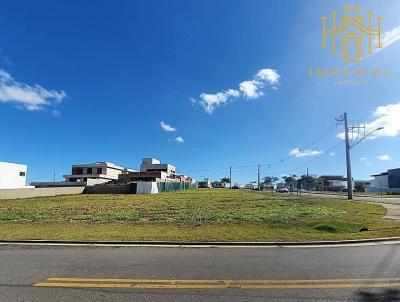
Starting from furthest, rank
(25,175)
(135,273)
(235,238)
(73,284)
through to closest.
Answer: (25,175) < (235,238) < (135,273) < (73,284)

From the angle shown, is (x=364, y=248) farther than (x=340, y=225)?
No

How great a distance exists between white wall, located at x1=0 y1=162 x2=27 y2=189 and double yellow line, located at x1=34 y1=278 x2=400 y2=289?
235ft

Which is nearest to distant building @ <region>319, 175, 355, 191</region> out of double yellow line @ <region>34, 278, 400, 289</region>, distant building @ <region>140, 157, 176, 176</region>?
distant building @ <region>140, 157, 176, 176</region>

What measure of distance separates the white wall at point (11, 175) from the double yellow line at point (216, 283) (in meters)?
71.8

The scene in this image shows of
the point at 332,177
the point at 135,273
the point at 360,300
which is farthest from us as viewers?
the point at 332,177

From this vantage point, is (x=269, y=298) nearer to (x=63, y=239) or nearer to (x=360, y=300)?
(x=360, y=300)

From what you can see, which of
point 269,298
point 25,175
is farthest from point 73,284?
point 25,175

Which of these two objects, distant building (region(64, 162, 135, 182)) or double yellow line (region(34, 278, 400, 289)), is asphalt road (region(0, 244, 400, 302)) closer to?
double yellow line (region(34, 278, 400, 289))

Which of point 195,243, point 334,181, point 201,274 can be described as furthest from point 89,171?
point 334,181

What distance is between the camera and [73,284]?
6.50m

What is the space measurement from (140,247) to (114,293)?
16.0 ft

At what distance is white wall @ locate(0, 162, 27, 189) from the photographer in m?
68.2

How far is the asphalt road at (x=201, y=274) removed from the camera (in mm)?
5836

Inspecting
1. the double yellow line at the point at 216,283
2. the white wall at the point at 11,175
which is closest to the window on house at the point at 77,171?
the white wall at the point at 11,175
